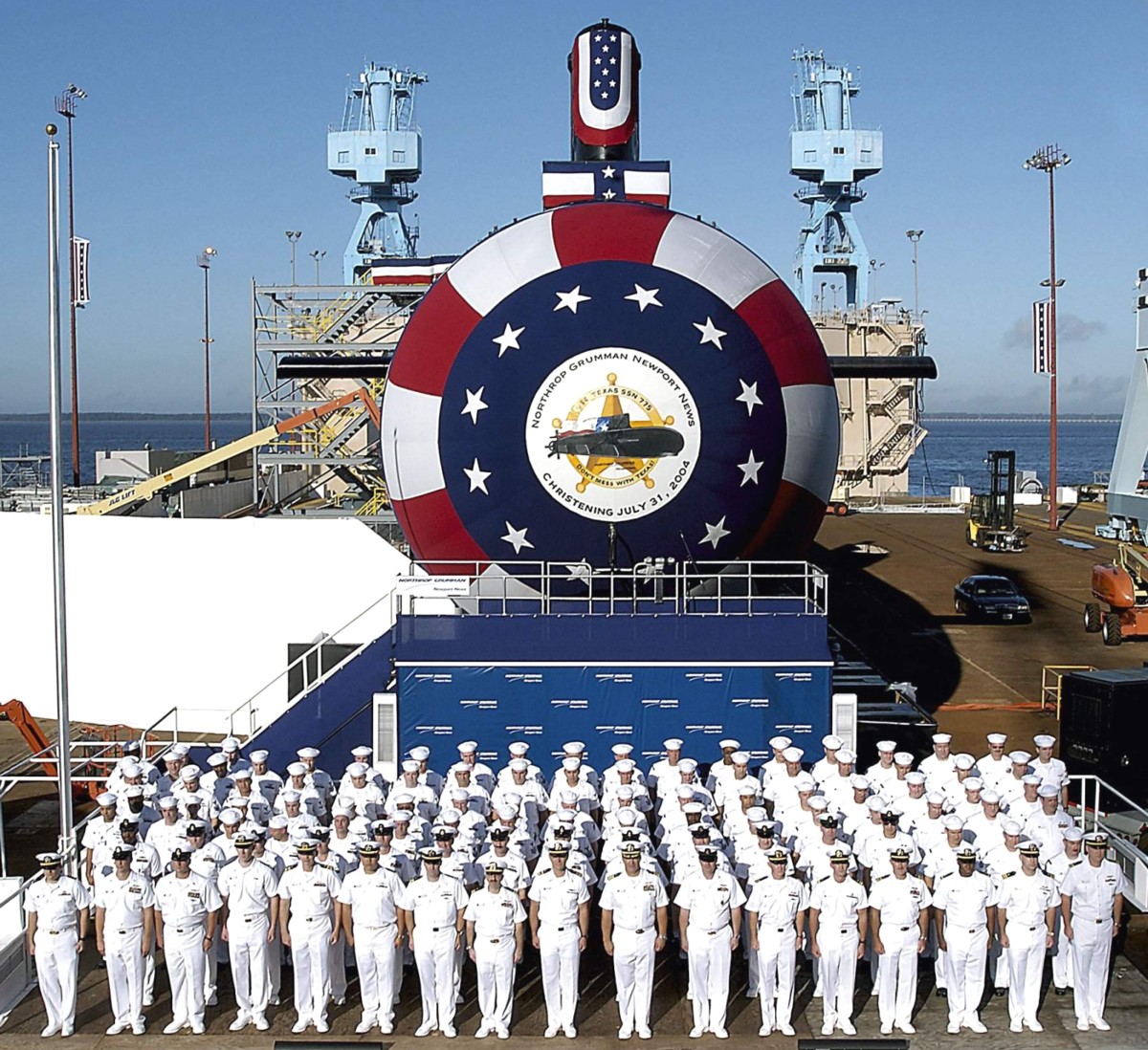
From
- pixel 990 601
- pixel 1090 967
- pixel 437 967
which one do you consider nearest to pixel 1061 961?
pixel 1090 967

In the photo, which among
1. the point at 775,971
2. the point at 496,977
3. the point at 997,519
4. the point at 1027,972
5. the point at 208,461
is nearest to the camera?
the point at 496,977

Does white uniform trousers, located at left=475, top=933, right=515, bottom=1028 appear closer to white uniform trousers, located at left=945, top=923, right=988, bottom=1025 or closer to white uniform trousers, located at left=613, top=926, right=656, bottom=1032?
white uniform trousers, located at left=613, top=926, right=656, bottom=1032

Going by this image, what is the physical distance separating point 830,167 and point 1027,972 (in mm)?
64519

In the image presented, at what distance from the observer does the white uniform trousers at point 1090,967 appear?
9.62 m

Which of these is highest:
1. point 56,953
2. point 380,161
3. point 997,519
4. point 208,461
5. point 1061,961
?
point 380,161

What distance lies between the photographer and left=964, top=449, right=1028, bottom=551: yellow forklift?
126 ft

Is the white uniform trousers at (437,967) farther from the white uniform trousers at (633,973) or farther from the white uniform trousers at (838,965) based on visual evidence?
the white uniform trousers at (838,965)

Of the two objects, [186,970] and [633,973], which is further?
[186,970]

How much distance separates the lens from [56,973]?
9625 millimetres

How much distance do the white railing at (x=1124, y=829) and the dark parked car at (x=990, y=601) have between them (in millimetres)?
12414

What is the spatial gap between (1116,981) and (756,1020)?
3.07 m

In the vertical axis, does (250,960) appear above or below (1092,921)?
below

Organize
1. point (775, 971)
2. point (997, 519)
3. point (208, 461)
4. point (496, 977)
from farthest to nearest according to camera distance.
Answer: point (997, 519) → point (208, 461) → point (775, 971) → point (496, 977)

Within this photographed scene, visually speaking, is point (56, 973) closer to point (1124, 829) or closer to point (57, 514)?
point (57, 514)
